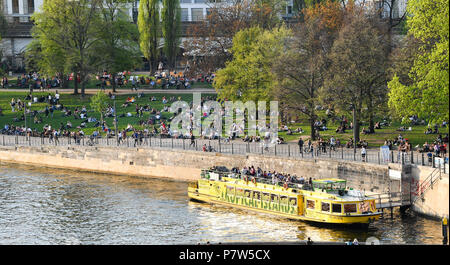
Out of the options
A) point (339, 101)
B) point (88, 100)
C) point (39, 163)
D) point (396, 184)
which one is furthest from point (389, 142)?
point (88, 100)

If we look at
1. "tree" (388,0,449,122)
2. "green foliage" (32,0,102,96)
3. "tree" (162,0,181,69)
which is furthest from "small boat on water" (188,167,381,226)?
"tree" (162,0,181,69)

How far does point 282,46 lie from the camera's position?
7431 cm

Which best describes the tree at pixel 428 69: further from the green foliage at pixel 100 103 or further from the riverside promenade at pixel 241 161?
the green foliage at pixel 100 103

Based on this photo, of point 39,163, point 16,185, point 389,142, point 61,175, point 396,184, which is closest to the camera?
point 396,184

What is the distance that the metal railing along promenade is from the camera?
188ft

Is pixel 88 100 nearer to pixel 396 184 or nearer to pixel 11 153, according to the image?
pixel 11 153

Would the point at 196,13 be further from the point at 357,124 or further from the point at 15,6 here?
the point at 357,124

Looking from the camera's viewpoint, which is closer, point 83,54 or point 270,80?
point 270,80

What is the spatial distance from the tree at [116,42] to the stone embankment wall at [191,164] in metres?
19.4

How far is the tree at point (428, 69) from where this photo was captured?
54781 millimetres

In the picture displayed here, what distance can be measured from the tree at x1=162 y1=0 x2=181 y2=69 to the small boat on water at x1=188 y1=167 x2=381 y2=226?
44842 millimetres

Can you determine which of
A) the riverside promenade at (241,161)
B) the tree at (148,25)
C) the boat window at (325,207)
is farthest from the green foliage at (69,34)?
the boat window at (325,207)

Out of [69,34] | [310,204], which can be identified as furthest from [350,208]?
[69,34]

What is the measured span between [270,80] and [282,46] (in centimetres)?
317
